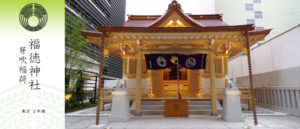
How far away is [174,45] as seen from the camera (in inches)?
392

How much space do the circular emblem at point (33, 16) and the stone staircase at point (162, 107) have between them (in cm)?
578

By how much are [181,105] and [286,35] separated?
7.10 m

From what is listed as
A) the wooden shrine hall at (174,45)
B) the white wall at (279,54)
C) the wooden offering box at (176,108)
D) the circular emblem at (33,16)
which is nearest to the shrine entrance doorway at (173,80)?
the wooden shrine hall at (174,45)

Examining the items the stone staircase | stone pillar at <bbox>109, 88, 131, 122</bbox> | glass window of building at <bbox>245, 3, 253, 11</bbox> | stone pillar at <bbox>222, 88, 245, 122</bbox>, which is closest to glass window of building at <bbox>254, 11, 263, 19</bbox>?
glass window of building at <bbox>245, 3, 253, 11</bbox>

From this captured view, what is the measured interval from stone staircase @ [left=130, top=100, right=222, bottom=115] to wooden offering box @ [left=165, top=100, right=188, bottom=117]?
666mm

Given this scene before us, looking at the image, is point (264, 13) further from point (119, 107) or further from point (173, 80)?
point (119, 107)

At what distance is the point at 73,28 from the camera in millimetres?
9977

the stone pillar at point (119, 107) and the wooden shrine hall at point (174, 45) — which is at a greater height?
the wooden shrine hall at point (174, 45)

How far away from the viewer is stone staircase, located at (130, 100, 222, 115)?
7.71m

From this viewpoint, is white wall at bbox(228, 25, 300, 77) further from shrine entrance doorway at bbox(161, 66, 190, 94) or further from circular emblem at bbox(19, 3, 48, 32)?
circular emblem at bbox(19, 3, 48, 32)

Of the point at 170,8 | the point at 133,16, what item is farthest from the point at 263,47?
the point at 133,16

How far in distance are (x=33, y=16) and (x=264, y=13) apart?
80.5 ft

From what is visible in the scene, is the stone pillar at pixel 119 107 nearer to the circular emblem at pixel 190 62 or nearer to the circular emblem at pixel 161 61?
the circular emblem at pixel 161 61

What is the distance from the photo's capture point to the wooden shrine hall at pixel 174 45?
21.9 feet
